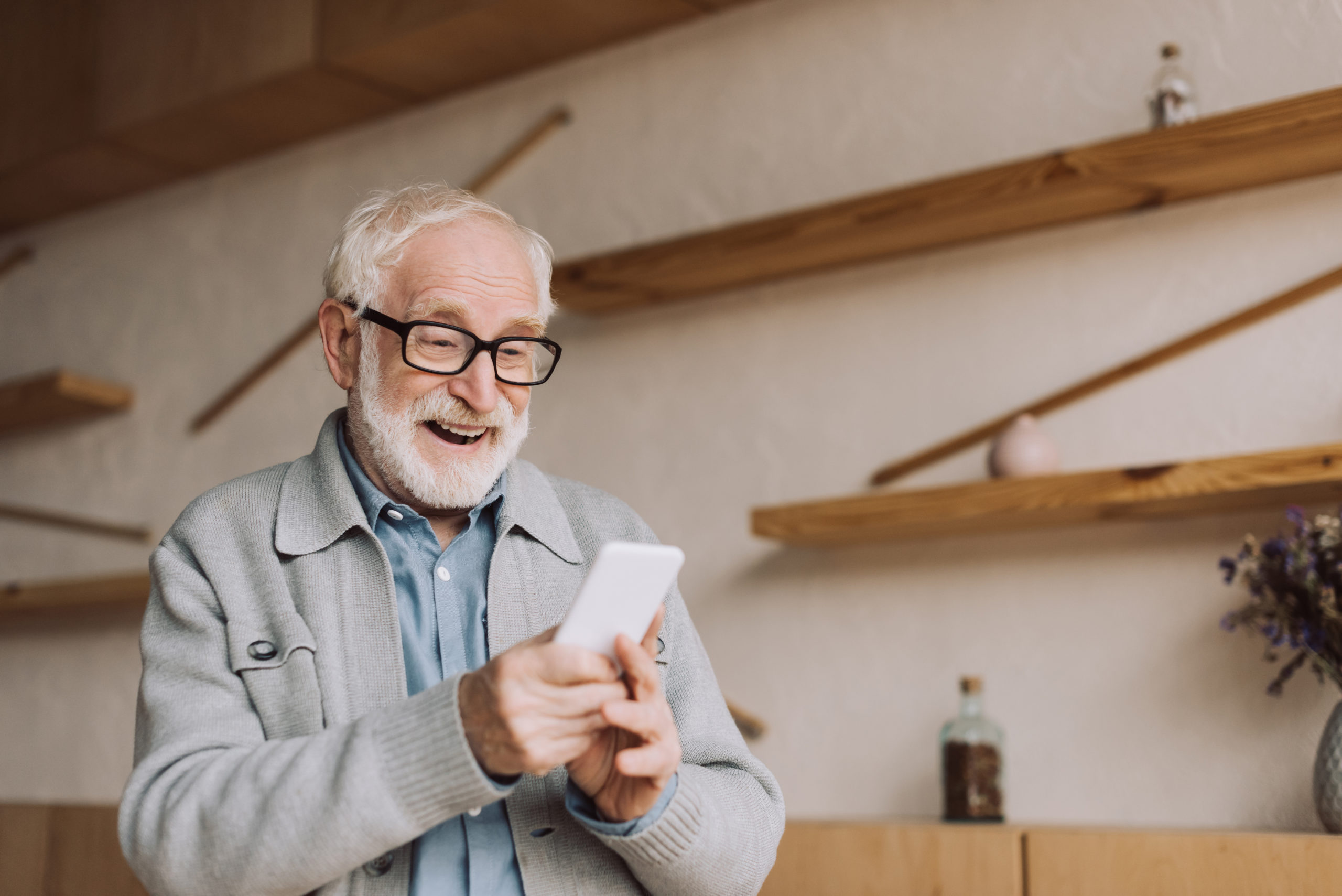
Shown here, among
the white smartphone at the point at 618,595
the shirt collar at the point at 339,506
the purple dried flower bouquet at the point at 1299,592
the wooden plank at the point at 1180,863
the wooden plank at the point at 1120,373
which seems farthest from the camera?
the wooden plank at the point at 1120,373

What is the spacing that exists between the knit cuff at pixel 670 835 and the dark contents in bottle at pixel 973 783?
1.13 metres

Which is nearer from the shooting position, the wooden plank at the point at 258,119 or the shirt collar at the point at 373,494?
the shirt collar at the point at 373,494

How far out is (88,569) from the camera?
3.59 meters

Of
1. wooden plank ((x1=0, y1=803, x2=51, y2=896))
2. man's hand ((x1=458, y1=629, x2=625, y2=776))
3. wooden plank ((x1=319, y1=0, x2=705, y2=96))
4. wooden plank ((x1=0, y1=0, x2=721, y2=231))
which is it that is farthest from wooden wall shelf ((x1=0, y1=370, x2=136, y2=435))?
man's hand ((x1=458, y1=629, x2=625, y2=776))

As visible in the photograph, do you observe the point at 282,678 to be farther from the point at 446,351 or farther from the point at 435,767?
the point at 446,351

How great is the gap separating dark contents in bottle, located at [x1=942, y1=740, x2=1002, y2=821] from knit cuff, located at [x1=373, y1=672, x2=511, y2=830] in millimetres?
1311

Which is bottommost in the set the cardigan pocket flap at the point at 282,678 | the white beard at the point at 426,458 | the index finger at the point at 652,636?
the cardigan pocket flap at the point at 282,678

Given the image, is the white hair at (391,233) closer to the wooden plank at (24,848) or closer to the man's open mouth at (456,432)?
the man's open mouth at (456,432)

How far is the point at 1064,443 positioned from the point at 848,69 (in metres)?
0.91

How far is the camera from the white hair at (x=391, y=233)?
1391 mm

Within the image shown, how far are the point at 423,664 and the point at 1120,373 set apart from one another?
144 cm

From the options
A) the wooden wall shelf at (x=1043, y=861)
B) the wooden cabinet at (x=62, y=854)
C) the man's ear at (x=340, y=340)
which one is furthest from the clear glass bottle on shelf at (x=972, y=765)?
the wooden cabinet at (x=62, y=854)

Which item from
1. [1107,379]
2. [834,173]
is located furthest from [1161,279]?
[834,173]

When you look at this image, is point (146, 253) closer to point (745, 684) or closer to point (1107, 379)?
point (745, 684)
